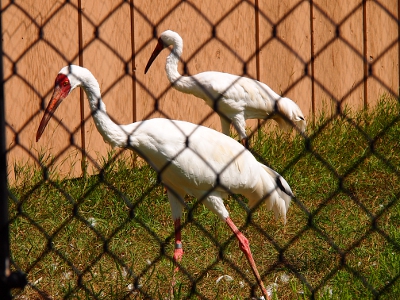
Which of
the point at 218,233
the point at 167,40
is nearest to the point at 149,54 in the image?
the point at 167,40

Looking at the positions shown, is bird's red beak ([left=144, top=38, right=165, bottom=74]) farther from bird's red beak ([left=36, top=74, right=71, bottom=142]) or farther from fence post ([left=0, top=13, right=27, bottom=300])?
fence post ([left=0, top=13, right=27, bottom=300])

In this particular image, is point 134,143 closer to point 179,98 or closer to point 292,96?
point 179,98

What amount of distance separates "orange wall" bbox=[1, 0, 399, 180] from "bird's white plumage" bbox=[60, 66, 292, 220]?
208 mm

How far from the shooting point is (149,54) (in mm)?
4430

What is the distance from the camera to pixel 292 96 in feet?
16.2

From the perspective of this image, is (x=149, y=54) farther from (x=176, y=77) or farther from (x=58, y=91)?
(x=58, y=91)

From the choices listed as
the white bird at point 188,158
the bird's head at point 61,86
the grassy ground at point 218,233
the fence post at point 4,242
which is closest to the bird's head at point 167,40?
the grassy ground at point 218,233

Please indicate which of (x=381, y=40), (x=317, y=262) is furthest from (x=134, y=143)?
(x=381, y=40)

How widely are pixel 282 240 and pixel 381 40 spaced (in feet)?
6.34

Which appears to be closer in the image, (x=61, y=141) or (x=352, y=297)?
(x=352, y=297)

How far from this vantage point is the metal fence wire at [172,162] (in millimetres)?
3119

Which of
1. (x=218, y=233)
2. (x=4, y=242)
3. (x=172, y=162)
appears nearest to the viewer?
(x=4, y=242)

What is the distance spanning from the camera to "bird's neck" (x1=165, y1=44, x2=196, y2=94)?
4184 mm

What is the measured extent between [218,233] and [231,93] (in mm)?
1123
